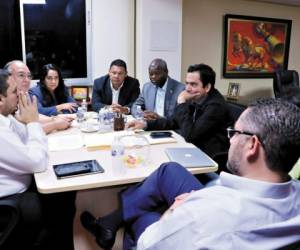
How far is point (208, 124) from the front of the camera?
2066 mm

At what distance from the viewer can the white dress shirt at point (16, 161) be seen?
1.40 metres

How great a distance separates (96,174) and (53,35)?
292cm

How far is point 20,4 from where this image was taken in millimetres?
3678

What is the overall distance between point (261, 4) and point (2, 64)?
13.2 feet

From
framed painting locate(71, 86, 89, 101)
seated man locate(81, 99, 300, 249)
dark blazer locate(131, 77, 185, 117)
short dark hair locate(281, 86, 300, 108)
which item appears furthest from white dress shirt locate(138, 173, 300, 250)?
framed painting locate(71, 86, 89, 101)

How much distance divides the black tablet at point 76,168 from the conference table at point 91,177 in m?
0.02

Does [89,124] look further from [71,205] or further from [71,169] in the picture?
[71,169]

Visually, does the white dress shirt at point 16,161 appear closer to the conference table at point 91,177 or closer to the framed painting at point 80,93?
the conference table at point 91,177

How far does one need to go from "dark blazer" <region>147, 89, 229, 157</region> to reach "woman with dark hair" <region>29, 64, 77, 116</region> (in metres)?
1.23

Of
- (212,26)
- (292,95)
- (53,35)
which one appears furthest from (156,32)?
(292,95)

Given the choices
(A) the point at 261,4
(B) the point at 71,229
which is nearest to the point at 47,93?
(B) the point at 71,229

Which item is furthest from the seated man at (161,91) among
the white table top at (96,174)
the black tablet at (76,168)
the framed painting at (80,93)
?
the black tablet at (76,168)

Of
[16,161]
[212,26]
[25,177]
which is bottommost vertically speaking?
[25,177]

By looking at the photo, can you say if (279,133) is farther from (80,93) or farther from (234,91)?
(234,91)
